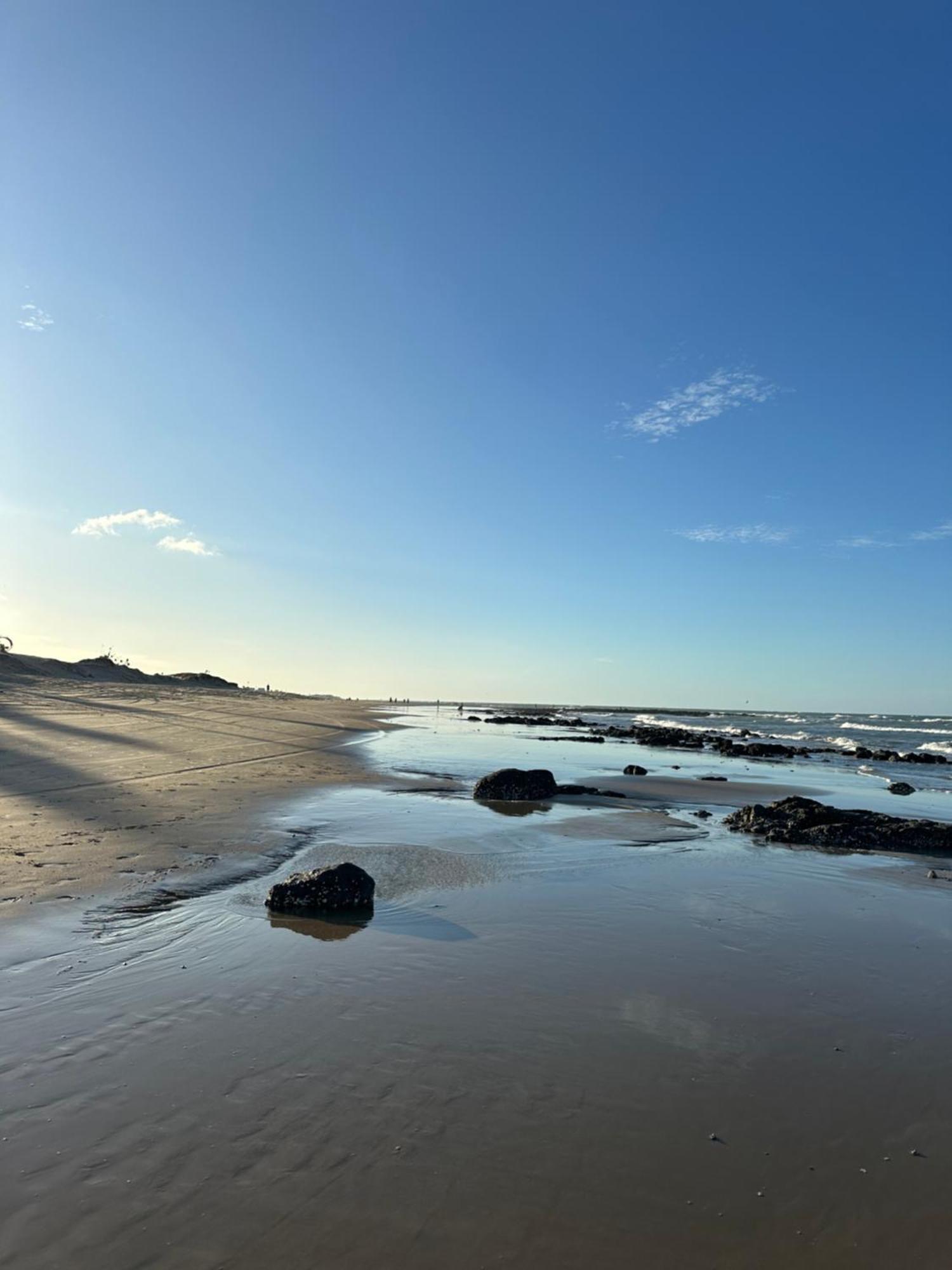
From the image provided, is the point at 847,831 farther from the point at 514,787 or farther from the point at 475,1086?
the point at 475,1086

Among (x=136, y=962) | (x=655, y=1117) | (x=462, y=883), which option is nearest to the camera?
(x=655, y=1117)

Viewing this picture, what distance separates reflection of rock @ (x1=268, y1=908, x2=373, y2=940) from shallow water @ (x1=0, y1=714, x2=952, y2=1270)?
0.15 ft

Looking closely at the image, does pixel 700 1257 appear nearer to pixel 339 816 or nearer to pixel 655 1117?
pixel 655 1117

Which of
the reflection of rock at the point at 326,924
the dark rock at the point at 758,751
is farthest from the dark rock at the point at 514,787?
the dark rock at the point at 758,751

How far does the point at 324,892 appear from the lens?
7.39 metres

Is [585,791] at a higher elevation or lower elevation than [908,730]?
lower

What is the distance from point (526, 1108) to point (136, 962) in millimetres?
3311

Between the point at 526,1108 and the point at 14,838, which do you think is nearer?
the point at 526,1108

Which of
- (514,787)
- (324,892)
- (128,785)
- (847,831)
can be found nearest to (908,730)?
(847,831)

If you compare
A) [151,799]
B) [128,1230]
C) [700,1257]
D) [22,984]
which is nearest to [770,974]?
[700,1257]

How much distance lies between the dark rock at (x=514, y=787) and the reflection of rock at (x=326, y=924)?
914 cm

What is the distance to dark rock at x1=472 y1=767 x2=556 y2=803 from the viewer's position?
650 inches

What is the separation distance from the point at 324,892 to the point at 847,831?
32.5 feet

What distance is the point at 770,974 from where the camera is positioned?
247 inches
